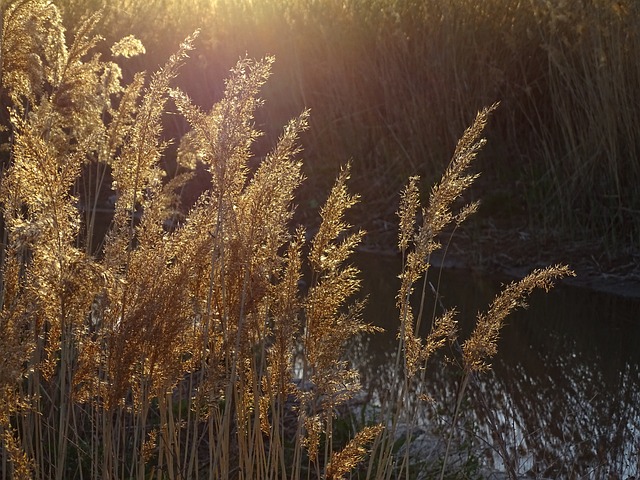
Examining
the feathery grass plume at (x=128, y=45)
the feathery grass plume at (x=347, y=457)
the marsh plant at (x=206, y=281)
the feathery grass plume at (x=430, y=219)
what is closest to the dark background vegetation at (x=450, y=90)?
the feathery grass plume at (x=128, y=45)

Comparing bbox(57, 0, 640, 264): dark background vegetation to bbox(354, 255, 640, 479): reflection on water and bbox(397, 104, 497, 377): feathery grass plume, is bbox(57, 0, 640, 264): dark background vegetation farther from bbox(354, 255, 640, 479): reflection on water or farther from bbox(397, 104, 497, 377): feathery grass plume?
bbox(397, 104, 497, 377): feathery grass plume

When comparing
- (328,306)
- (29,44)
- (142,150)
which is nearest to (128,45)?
(29,44)

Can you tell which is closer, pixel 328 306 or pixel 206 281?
pixel 328 306

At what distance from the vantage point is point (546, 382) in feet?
14.1

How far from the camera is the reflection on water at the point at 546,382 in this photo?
134 inches

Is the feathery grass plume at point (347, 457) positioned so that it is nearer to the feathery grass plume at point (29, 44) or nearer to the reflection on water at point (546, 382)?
the reflection on water at point (546, 382)

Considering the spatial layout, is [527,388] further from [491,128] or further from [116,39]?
[116,39]

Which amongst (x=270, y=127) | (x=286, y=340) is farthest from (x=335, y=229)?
(x=270, y=127)

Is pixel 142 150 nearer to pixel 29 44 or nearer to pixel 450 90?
pixel 29 44

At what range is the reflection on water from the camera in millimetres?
3410

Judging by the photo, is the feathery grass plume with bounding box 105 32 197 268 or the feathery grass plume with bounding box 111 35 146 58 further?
the feathery grass plume with bounding box 111 35 146 58

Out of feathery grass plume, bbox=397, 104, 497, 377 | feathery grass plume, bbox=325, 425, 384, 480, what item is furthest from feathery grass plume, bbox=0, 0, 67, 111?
feathery grass plume, bbox=325, 425, 384, 480

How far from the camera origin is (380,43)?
7551mm

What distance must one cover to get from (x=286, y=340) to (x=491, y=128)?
222 inches
